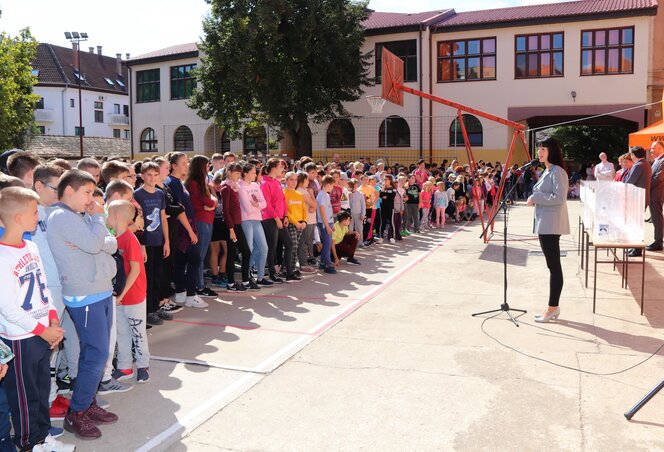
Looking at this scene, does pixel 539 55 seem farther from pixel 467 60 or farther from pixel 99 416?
pixel 99 416

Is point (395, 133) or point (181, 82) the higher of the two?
point (181, 82)

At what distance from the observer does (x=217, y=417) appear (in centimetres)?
473

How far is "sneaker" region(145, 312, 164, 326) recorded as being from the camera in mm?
7297

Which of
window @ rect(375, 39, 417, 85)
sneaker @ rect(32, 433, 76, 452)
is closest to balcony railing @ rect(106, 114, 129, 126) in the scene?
window @ rect(375, 39, 417, 85)

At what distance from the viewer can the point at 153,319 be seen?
289 inches

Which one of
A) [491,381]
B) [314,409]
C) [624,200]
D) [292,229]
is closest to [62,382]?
[314,409]

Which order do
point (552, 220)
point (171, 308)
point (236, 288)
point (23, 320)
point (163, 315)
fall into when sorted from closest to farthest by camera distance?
point (23, 320) → point (552, 220) → point (163, 315) → point (171, 308) → point (236, 288)

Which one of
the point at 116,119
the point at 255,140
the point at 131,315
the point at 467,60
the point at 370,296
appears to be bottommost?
the point at 370,296

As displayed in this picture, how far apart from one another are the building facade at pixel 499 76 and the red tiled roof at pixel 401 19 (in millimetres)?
64

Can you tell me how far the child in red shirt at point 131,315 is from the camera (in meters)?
5.43

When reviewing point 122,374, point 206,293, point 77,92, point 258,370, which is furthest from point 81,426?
point 77,92

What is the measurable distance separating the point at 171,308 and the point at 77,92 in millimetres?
66110

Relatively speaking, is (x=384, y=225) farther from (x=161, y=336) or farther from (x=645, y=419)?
(x=645, y=419)

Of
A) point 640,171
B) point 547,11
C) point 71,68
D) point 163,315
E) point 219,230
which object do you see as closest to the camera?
point 163,315
